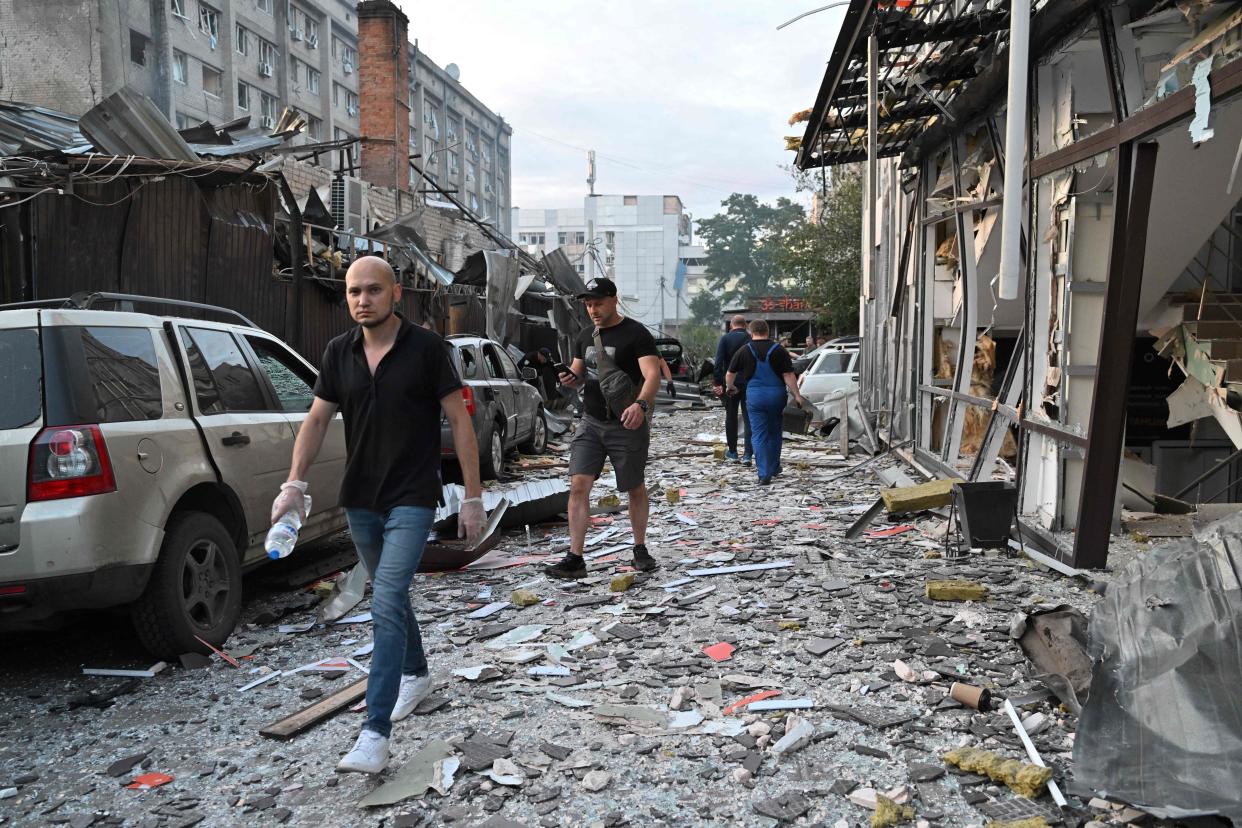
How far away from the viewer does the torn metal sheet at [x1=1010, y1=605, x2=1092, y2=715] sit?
13.1 ft

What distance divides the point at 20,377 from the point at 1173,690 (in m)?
4.94

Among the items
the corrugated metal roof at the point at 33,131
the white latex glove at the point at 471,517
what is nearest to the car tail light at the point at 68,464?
the white latex glove at the point at 471,517

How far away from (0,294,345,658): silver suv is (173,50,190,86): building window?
3440cm

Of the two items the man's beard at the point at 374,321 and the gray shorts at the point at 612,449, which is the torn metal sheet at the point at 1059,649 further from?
the man's beard at the point at 374,321

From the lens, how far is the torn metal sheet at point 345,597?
589cm

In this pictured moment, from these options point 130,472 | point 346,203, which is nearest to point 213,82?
point 346,203

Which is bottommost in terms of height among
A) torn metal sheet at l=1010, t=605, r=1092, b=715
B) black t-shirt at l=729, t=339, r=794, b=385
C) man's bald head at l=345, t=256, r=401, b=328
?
torn metal sheet at l=1010, t=605, r=1092, b=715

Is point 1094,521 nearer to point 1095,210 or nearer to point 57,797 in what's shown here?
point 1095,210

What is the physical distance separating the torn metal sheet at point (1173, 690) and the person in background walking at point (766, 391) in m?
7.39

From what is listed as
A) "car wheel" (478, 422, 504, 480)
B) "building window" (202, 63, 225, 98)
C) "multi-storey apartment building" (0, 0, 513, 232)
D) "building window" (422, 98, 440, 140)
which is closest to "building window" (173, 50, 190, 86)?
"multi-storey apartment building" (0, 0, 513, 232)

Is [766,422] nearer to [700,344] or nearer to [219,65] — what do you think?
[219,65]

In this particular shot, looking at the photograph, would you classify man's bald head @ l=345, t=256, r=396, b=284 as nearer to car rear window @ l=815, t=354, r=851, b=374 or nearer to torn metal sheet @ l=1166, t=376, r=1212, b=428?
torn metal sheet @ l=1166, t=376, r=1212, b=428

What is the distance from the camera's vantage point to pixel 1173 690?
3.10 m

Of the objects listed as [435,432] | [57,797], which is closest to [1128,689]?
[435,432]
